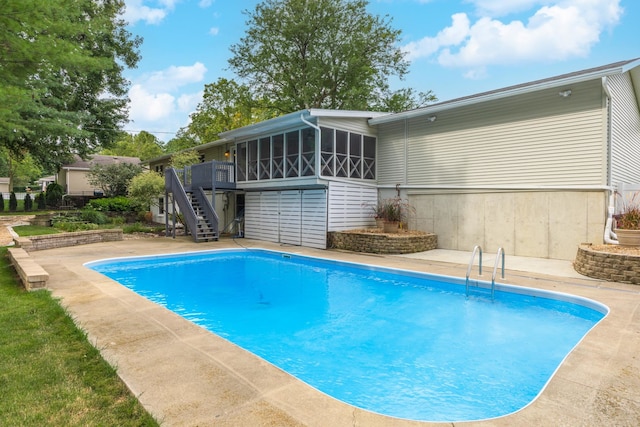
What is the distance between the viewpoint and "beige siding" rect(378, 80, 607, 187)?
9.59 meters

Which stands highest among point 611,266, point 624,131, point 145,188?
point 624,131

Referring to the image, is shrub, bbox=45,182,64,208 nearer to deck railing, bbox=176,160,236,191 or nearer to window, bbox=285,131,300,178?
deck railing, bbox=176,160,236,191

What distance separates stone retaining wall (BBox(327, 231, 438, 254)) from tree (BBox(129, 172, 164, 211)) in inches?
404

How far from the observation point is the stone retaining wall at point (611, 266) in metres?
7.13

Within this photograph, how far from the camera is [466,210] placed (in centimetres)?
1184

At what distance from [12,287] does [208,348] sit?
4.88m

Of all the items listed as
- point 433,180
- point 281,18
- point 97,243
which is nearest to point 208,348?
point 433,180

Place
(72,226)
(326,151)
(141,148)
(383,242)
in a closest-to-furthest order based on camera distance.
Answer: (383,242) → (326,151) → (72,226) → (141,148)

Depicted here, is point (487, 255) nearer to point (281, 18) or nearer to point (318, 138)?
point (318, 138)

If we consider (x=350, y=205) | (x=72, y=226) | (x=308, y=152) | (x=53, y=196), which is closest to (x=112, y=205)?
(x=72, y=226)

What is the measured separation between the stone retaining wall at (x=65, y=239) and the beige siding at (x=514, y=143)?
1097 centimetres

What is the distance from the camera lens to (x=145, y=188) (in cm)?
1800

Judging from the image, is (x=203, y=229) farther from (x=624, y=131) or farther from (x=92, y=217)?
(x=624, y=131)

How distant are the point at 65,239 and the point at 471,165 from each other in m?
13.7
